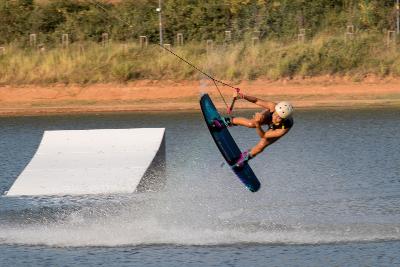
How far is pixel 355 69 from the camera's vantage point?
39750mm

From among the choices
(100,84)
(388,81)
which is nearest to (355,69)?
(388,81)

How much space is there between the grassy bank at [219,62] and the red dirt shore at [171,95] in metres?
0.43

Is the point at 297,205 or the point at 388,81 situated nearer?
the point at 297,205

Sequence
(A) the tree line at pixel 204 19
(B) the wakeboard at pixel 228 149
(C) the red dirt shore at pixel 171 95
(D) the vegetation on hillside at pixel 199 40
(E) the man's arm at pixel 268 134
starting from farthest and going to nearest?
(A) the tree line at pixel 204 19 → (D) the vegetation on hillside at pixel 199 40 → (C) the red dirt shore at pixel 171 95 → (B) the wakeboard at pixel 228 149 → (E) the man's arm at pixel 268 134

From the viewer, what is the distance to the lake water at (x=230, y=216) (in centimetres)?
1698

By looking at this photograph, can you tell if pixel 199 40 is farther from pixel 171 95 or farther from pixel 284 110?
pixel 284 110

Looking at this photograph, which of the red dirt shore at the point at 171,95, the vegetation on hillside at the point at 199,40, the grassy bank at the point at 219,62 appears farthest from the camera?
the vegetation on hillside at the point at 199,40

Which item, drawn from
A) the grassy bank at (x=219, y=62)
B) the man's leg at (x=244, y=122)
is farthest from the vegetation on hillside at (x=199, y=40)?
the man's leg at (x=244, y=122)

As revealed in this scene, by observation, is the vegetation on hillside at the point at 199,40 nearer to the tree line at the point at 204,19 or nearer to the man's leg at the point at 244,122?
the tree line at the point at 204,19

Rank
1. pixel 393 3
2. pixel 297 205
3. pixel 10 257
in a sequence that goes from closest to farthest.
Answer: pixel 10 257 < pixel 297 205 < pixel 393 3

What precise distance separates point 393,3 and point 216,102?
43.6 feet

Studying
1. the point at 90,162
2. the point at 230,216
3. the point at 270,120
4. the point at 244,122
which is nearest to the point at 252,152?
the point at 270,120

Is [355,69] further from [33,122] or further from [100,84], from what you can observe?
[33,122]

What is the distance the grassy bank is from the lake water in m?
10.7
